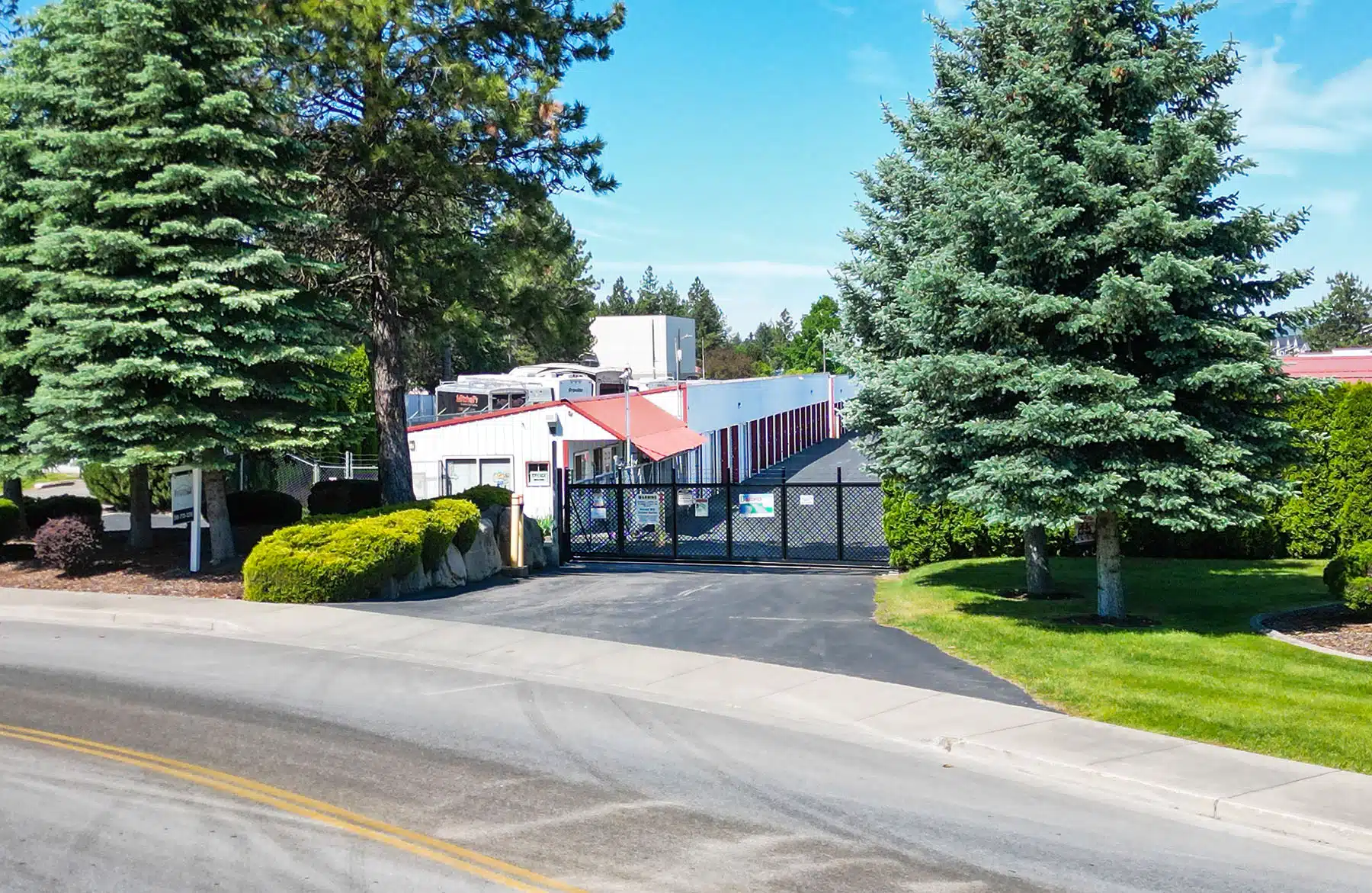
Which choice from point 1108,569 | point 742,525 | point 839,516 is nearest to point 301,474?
point 742,525

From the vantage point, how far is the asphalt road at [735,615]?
44.6 ft

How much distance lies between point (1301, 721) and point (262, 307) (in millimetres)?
16040

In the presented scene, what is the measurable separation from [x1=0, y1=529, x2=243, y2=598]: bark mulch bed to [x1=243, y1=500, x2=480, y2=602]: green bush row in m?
1.04

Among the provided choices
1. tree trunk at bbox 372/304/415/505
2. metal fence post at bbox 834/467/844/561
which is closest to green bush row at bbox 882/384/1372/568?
metal fence post at bbox 834/467/844/561

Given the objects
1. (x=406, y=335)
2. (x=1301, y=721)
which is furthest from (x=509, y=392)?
(x=1301, y=721)

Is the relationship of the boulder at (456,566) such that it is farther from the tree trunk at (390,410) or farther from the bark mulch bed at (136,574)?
the bark mulch bed at (136,574)

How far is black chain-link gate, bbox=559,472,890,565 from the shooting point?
78.2ft

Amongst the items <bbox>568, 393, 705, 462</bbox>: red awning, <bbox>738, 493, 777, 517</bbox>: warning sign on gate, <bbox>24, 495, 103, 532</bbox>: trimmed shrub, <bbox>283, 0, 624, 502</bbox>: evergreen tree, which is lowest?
<bbox>738, 493, 777, 517</bbox>: warning sign on gate

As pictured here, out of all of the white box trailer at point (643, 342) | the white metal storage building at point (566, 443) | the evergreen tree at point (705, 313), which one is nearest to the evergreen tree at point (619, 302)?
the evergreen tree at point (705, 313)

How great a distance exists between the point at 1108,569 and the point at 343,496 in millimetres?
16394

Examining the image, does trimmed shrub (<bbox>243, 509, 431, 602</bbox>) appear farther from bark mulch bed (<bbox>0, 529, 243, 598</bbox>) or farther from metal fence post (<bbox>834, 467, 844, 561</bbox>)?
metal fence post (<bbox>834, 467, 844, 561</bbox>)

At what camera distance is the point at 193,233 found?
1850 centimetres

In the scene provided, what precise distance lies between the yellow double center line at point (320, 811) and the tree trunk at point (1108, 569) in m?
10.5

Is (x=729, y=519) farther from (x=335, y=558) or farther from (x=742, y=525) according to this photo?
(x=335, y=558)
